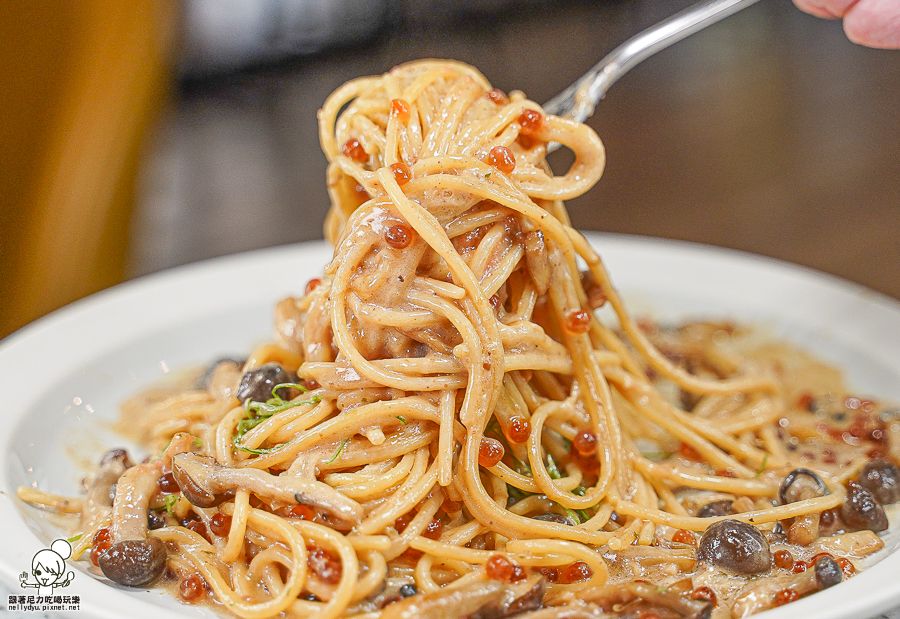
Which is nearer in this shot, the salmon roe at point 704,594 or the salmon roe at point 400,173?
the salmon roe at point 704,594

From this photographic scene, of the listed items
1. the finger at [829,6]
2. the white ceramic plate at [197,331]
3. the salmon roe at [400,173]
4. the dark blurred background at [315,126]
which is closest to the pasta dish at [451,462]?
the salmon roe at [400,173]

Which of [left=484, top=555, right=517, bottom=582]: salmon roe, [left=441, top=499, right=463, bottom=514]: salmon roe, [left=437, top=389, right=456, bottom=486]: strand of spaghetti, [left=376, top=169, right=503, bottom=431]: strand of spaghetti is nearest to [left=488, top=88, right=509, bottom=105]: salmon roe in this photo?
[left=376, top=169, right=503, bottom=431]: strand of spaghetti

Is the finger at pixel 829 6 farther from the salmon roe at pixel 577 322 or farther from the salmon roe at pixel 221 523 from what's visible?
the salmon roe at pixel 221 523

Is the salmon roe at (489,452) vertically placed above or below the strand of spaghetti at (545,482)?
above

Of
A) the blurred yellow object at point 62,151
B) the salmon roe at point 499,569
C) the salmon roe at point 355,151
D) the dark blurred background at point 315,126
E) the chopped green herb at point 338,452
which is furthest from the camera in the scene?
the dark blurred background at point 315,126

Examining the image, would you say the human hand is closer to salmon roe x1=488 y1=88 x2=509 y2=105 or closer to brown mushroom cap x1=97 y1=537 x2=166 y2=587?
salmon roe x1=488 y1=88 x2=509 y2=105

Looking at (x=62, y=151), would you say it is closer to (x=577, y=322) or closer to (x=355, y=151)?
(x=355, y=151)

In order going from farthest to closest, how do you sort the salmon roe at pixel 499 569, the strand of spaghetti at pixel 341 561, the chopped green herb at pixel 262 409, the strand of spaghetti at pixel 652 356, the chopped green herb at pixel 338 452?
the strand of spaghetti at pixel 652 356, the chopped green herb at pixel 262 409, the chopped green herb at pixel 338 452, the salmon roe at pixel 499 569, the strand of spaghetti at pixel 341 561
